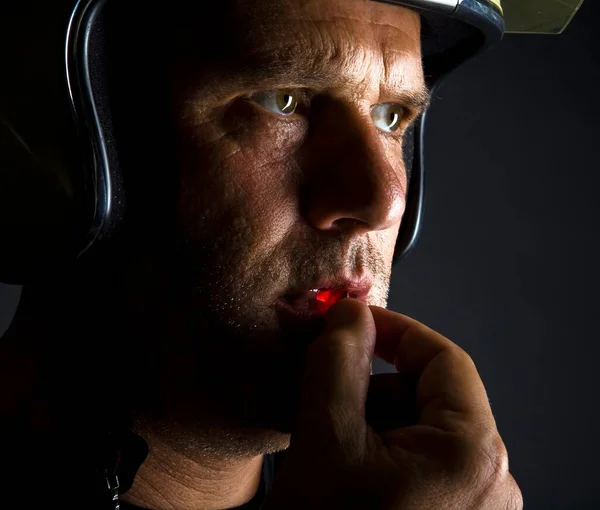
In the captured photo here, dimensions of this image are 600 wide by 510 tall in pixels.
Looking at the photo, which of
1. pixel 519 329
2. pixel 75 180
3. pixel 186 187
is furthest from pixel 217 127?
pixel 519 329

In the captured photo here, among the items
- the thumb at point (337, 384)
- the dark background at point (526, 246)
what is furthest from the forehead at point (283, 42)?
the dark background at point (526, 246)

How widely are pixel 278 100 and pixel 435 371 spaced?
1.57ft

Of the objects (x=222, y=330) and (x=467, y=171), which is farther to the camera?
(x=467, y=171)

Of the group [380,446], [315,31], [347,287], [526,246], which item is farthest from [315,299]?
[526,246]

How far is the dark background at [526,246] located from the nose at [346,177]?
53.6 inches

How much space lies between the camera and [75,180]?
1.17 metres

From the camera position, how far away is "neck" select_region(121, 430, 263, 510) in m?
1.41

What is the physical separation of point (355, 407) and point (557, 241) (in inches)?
72.5

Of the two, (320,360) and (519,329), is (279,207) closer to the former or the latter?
(320,360)

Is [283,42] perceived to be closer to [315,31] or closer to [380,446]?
[315,31]

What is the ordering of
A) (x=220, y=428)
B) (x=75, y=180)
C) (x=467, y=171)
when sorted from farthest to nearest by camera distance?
(x=467, y=171), (x=220, y=428), (x=75, y=180)

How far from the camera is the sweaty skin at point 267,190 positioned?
121 cm

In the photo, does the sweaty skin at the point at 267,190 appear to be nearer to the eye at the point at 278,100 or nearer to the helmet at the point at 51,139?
the eye at the point at 278,100

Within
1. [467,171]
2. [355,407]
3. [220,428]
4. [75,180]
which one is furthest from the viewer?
[467,171]
